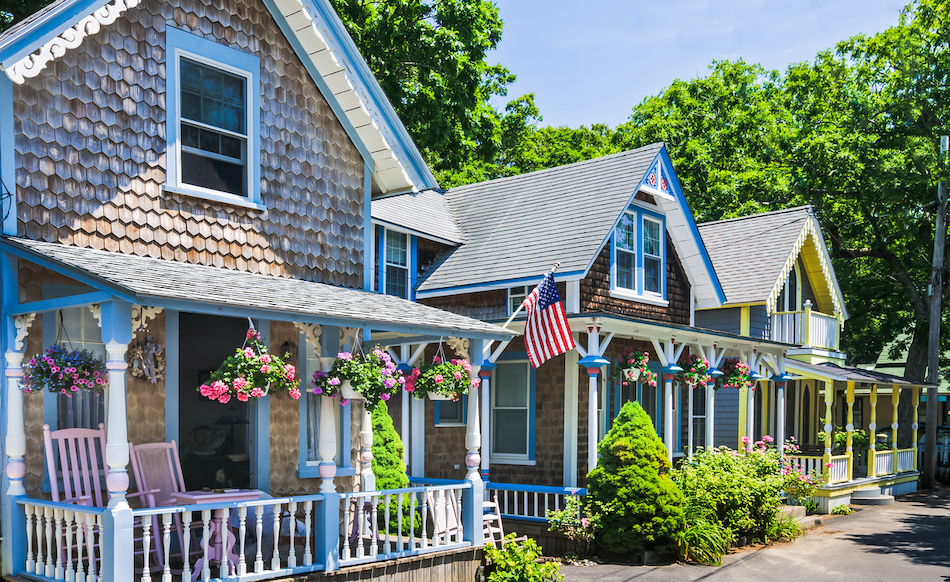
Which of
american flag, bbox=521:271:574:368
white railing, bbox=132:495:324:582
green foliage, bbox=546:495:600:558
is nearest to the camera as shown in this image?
white railing, bbox=132:495:324:582

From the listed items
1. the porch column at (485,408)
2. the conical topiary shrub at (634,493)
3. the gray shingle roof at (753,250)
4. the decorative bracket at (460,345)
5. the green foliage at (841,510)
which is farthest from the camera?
the gray shingle roof at (753,250)

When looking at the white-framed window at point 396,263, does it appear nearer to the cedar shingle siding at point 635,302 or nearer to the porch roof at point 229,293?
the cedar shingle siding at point 635,302

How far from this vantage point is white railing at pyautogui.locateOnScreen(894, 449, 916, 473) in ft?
78.1

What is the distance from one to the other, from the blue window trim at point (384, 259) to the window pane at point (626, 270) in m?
4.17

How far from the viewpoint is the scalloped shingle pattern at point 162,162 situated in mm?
8773

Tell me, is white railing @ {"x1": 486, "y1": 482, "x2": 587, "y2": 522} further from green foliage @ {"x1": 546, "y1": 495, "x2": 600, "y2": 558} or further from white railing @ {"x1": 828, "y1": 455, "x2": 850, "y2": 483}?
white railing @ {"x1": 828, "y1": 455, "x2": 850, "y2": 483}

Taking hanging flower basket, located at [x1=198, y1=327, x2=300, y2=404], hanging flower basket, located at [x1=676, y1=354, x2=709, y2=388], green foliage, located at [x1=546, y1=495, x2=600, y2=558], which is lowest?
green foliage, located at [x1=546, y1=495, x2=600, y2=558]

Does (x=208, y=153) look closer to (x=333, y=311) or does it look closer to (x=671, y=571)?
(x=333, y=311)

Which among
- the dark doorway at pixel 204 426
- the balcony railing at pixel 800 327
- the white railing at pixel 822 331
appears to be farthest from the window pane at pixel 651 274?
the dark doorway at pixel 204 426

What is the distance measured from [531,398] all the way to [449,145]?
11520 millimetres

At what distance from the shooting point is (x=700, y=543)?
13156 millimetres

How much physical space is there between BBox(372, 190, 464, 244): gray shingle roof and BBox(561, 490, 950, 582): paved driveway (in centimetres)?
783

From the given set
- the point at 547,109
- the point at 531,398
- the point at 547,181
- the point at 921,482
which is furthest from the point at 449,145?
the point at 921,482

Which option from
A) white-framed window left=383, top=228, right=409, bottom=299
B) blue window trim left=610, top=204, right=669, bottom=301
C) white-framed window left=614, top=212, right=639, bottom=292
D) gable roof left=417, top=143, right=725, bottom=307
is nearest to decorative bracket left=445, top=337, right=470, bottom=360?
gable roof left=417, top=143, right=725, bottom=307
